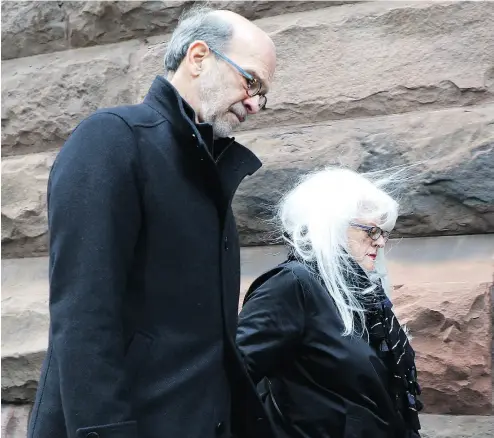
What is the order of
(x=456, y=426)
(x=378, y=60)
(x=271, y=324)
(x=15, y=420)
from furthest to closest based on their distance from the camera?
(x=15, y=420)
(x=378, y=60)
(x=456, y=426)
(x=271, y=324)

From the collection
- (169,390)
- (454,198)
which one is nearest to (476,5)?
(454,198)

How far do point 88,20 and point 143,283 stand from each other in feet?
6.02

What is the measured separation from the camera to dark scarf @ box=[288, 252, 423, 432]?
7.02 ft

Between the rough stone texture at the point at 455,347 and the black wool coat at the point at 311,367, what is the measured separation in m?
0.30

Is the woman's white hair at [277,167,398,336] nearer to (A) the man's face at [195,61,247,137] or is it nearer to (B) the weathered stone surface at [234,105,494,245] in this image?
(B) the weathered stone surface at [234,105,494,245]

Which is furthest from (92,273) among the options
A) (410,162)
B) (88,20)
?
(88,20)

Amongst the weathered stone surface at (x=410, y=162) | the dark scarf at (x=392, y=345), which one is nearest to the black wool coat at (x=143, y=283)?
the dark scarf at (x=392, y=345)

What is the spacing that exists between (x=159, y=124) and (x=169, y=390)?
0.44 m

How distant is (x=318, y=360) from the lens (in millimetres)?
2096

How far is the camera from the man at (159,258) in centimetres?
134

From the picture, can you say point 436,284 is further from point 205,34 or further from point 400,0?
point 205,34

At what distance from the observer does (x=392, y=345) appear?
2.17 meters

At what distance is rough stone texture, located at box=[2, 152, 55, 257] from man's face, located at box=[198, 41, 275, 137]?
1473 millimetres

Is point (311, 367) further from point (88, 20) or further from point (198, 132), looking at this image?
point (88, 20)
